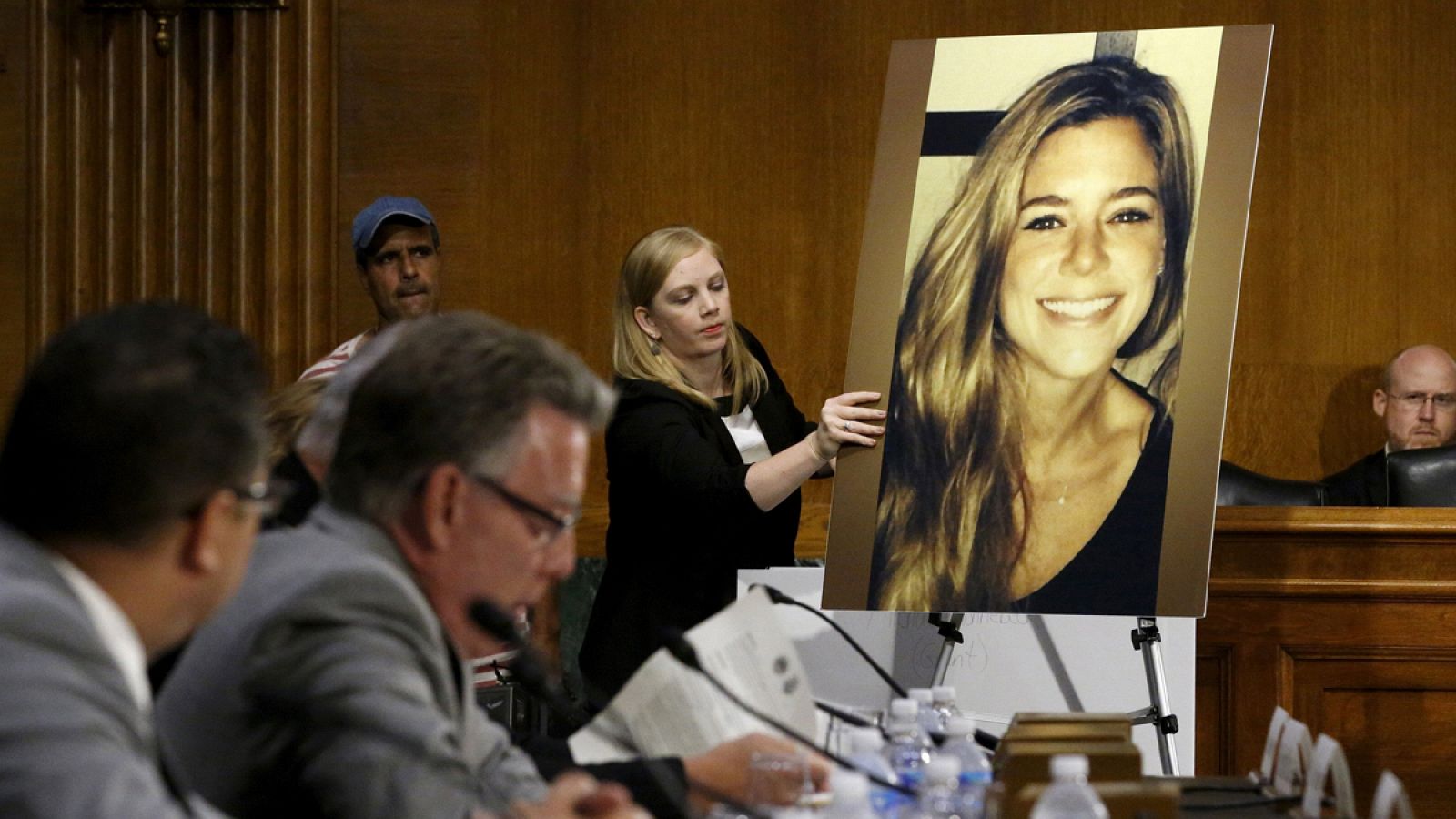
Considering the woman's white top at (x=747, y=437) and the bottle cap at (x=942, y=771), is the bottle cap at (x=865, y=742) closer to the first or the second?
the bottle cap at (x=942, y=771)

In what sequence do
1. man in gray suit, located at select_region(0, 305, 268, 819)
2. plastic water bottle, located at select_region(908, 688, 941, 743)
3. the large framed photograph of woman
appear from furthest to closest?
1. the large framed photograph of woman
2. plastic water bottle, located at select_region(908, 688, 941, 743)
3. man in gray suit, located at select_region(0, 305, 268, 819)

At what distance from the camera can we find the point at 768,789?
1.88 m

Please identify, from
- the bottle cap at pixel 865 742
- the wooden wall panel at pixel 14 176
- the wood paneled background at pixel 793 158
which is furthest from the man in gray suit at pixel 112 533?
the wooden wall panel at pixel 14 176

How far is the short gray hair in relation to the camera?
5.31 feet

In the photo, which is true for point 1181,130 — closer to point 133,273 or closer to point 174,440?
point 174,440

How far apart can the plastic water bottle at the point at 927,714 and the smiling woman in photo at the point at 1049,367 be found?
81 centimetres

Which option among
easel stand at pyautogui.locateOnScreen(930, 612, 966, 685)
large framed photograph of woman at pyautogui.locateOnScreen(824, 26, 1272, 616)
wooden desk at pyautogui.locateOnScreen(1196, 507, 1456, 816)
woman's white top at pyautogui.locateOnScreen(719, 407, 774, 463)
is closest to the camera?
large framed photograph of woman at pyautogui.locateOnScreen(824, 26, 1272, 616)

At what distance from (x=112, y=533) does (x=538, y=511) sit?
1.56 feet

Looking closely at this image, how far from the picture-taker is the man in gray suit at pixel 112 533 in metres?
1.15

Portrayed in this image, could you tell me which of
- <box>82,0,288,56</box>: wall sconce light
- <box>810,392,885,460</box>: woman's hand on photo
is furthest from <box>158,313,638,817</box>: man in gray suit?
<box>82,0,288,56</box>: wall sconce light

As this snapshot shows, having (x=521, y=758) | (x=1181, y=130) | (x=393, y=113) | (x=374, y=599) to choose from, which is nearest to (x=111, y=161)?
(x=393, y=113)

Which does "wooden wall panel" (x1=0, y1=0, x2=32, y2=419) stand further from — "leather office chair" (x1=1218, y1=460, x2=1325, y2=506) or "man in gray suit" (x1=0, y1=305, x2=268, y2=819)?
"man in gray suit" (x1=0, y1=305, x2=268, y2=819)

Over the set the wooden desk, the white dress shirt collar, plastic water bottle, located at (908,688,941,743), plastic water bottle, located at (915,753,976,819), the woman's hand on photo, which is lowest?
the wooden desk

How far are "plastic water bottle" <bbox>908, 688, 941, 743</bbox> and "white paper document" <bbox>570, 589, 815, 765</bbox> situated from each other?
0.26 meters
